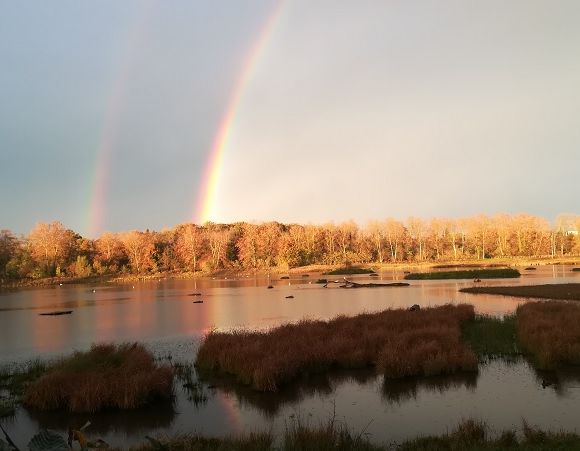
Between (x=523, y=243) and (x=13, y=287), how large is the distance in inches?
5330

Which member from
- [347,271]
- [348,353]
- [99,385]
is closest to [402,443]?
[348,353]

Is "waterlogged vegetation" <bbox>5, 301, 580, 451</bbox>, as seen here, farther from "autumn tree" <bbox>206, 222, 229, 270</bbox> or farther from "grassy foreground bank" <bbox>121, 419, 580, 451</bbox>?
"autumn tree" <bbox>206, 222, 229, 270</bbox>

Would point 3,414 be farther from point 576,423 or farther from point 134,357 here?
point 576,423

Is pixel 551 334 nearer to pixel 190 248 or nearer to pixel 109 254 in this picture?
pixel 190 248

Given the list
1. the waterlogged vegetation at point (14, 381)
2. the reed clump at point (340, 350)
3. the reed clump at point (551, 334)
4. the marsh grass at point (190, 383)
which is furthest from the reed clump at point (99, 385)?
the reed clump at point (551, 334)

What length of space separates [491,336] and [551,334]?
12.2 ft

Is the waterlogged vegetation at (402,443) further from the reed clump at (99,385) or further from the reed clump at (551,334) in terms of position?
the reed clump at (551,334)

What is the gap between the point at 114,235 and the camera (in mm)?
160875

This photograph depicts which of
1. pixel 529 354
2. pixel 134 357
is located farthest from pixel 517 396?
pixel 134 357

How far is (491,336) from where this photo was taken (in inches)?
882

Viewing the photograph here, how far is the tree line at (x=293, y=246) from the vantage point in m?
136

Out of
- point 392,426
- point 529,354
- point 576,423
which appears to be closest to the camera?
point 576,423

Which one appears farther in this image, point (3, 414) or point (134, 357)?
point (134, 357)

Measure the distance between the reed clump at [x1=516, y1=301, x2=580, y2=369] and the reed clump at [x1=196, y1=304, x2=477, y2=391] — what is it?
255 cm
